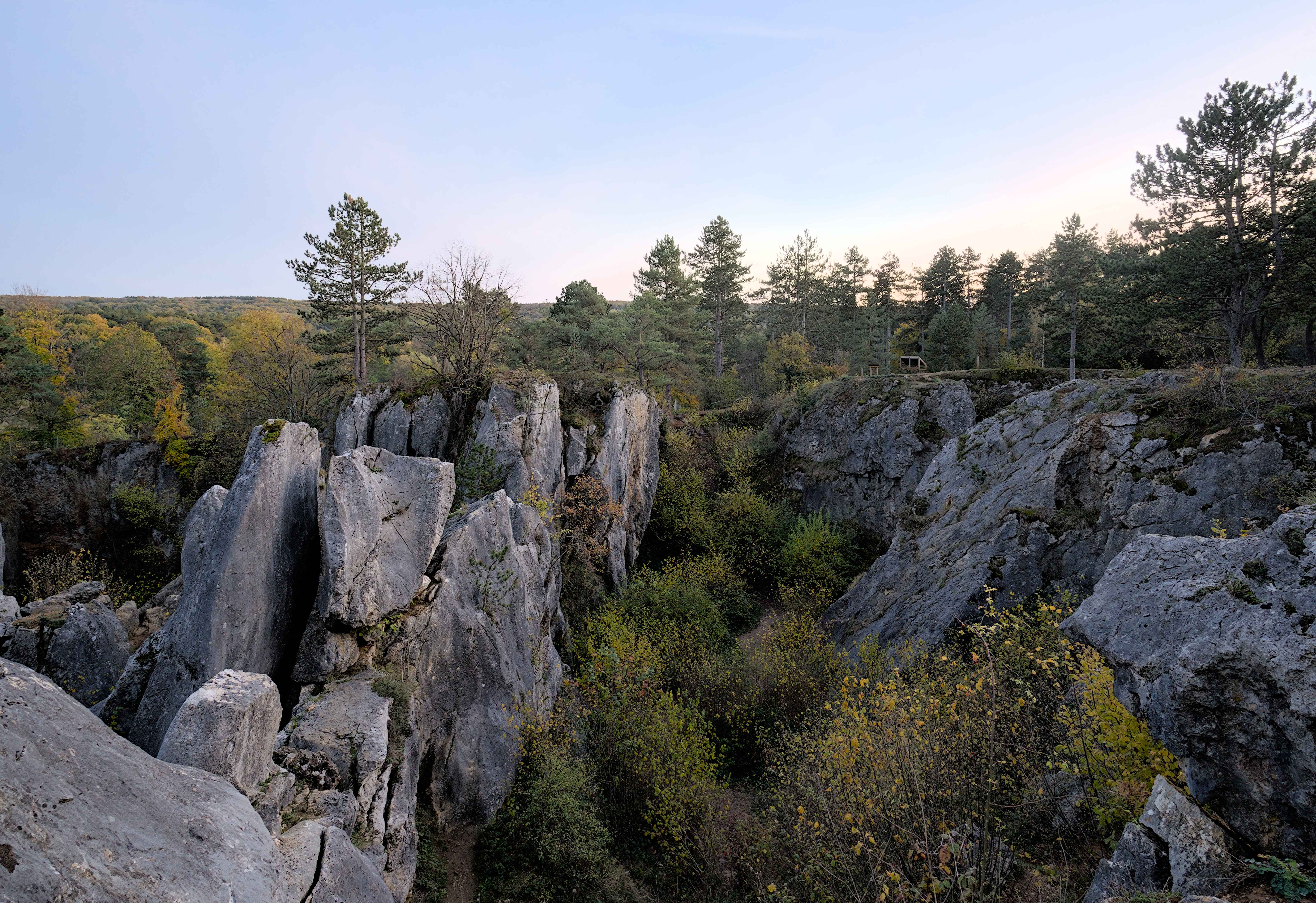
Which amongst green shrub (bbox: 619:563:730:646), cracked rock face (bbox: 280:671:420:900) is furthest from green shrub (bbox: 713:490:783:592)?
cracked rock face (bbox: 280:671:420:900)

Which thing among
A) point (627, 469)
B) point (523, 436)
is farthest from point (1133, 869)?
point (627, 469)

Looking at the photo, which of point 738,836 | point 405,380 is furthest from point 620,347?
point 738,836

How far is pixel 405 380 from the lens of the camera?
23516 millimetres

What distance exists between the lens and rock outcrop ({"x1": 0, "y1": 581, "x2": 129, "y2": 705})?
28.2ft

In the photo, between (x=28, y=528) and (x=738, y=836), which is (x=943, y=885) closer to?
(x=738, y=836)

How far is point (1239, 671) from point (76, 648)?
15.7 meters

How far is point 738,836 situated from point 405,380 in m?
21.2

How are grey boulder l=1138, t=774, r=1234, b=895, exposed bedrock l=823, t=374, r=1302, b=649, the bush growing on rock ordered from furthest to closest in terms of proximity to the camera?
exposed bedrock l=823, t=374, r=1302, b=649
the bush growing on rock
grey boulder l=1138, t=774, r=1234, b=895

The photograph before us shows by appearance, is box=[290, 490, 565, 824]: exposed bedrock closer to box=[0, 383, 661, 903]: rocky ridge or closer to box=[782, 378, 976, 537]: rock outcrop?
box=[0, 383, 661, 903]: rocky ridge

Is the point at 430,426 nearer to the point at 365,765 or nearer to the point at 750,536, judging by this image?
the point at 365,765

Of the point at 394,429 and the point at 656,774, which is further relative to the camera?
the point at 394,429

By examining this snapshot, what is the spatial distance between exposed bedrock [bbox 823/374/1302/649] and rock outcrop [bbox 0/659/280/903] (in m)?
13.8

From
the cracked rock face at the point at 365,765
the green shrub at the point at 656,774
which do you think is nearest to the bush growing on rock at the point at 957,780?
the green shrub at the point at 656,774

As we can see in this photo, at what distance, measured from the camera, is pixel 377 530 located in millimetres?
9656
